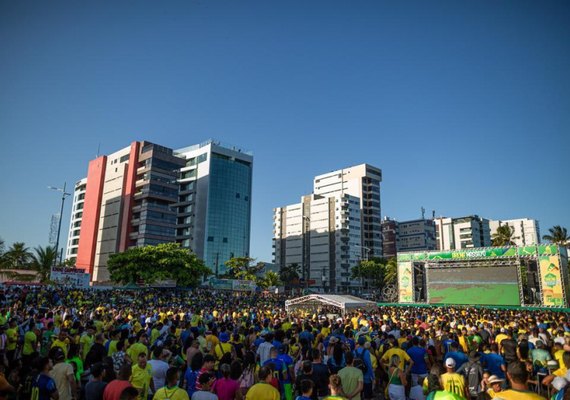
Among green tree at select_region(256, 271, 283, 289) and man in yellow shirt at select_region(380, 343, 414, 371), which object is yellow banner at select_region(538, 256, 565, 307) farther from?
green tree at select_region(256, 271, 283, 289)

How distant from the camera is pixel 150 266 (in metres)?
50.3

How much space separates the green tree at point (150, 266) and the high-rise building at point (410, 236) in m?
89.5

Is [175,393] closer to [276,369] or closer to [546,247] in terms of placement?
[276,369]

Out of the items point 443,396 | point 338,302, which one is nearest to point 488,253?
point 338,302

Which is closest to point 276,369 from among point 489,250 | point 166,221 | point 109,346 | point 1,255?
point 109,346

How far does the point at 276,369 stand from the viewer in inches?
300

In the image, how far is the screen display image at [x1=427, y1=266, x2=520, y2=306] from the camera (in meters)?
36.6

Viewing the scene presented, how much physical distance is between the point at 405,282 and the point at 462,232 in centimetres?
10288

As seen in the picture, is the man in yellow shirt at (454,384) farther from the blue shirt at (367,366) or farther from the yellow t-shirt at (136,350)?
the yellow t-shirt at (136,350)

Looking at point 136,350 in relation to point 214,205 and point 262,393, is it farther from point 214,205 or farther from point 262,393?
point 214,205

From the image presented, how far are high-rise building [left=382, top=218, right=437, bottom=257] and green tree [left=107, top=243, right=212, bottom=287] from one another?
89533 mm

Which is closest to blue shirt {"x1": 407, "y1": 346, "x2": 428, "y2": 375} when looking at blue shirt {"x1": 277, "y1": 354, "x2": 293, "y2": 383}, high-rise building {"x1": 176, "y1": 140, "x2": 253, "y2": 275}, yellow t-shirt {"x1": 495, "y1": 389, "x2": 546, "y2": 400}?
blue shirt {"x1": 277, "y1": 354, "x2": 293, "y2": 383}

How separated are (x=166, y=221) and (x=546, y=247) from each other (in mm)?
67336

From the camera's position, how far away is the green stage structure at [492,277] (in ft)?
113
